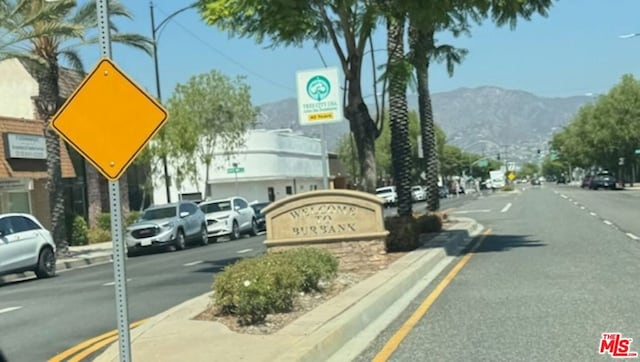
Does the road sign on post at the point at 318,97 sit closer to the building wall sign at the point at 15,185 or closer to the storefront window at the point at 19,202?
the building wall sign at the point at 15,185

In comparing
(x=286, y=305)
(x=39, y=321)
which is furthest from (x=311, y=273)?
(x=39, y=321)

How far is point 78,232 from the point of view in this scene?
35.6 metres

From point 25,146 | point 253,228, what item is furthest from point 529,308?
point 253,228

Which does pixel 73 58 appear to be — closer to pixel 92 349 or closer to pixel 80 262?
pixel 80 262

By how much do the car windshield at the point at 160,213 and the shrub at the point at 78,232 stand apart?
23.2 ft

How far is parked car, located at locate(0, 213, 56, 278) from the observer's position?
19.2m

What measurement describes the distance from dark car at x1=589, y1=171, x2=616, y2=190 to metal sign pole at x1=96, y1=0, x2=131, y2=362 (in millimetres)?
76911

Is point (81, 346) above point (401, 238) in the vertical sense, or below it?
below

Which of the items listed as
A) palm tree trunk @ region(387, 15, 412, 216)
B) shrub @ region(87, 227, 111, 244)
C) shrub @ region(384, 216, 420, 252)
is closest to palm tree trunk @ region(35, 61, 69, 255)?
shrub @ region(87, 227, 111, 244)

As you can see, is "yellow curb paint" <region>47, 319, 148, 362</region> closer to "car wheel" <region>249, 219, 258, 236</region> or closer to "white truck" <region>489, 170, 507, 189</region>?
"car wheel" <region>249, 219, 258, 236</region>

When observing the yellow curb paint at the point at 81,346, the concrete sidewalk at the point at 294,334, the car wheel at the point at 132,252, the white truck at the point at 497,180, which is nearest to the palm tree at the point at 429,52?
the concrete sidewalk at the point at 294,334

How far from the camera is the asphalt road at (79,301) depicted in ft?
32.9

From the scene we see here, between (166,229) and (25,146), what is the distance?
8.10 metres

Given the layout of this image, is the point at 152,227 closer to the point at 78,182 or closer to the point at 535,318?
the point at 78,182
